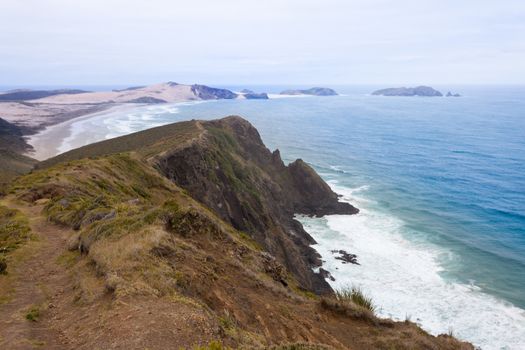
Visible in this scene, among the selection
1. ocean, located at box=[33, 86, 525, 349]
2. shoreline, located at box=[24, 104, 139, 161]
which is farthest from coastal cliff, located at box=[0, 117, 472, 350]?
shoreline, located at box=[24, 104, 139, 161]

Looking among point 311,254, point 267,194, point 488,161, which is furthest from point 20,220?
point 488,161

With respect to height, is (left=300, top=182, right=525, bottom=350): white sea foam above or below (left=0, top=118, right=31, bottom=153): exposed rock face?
below

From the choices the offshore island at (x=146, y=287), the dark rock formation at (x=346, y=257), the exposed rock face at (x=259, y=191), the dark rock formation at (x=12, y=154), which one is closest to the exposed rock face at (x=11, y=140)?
the dark rock formation at (x=12, y=154)

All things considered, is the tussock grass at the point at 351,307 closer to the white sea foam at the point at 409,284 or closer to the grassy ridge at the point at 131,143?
the white sea foam at the point at 409,284

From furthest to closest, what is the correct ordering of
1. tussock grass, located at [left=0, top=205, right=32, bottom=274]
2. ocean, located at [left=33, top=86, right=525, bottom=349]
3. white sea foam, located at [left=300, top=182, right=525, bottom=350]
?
ocean, located at [left=33, top=86, right=525, bottom=349] → white sea foam, located at [left=300, top=182, right=525, bottom=350] → tussock grass, located at [left=0, top=205, right=32, bottom=274]

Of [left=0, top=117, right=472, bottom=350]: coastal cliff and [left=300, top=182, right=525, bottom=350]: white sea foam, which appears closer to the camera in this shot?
[left=0, top=117, right=472, bottom=350]: coastal cliff

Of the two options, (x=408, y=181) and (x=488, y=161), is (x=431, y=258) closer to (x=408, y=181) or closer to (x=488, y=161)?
(x=408, y=181)

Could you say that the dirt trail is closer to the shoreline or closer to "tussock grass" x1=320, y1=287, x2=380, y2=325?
"tussock grass" x1=320, y1=287, x2=380, y2=325
